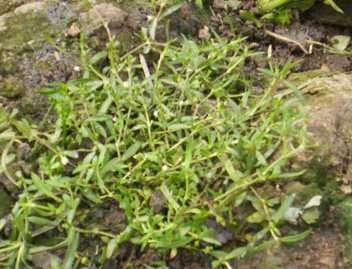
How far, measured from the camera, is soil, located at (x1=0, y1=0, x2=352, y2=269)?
1950 mm

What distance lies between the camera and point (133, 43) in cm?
240

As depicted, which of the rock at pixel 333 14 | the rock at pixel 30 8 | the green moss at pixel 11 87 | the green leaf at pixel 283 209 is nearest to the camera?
the green leaf at pixel 283 209

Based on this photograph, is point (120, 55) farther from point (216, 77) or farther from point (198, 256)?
point (198, 256)

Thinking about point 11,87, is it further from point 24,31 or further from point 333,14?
point 333,14

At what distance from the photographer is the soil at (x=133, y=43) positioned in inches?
76.8

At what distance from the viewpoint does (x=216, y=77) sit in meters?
2.33

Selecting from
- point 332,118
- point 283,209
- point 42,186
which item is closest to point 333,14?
point 332,118

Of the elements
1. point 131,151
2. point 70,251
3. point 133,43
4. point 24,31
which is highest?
point 24,31

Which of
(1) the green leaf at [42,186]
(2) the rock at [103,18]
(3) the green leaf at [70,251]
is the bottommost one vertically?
(3) the green leaf at [70,251]

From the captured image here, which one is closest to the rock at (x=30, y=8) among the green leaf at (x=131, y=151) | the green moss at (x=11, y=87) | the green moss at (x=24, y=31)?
the green moss at (x=24, y=31)

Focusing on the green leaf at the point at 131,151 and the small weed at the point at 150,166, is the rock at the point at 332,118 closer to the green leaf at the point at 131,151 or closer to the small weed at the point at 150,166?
the small weed at the point at 150,166

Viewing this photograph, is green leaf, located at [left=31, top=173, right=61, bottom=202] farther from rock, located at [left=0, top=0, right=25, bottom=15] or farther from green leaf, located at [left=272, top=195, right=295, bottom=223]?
rock, located at [left=0, top=0, right=25, bottom=15]

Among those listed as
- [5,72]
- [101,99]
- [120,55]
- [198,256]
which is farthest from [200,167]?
[5,72]

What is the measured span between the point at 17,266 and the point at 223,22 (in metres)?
1.32
